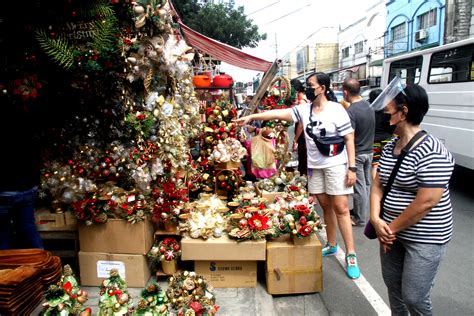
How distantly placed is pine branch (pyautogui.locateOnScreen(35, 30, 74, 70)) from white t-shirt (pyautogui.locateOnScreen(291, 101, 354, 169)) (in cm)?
219

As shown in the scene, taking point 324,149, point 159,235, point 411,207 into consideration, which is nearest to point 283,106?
point 324,149

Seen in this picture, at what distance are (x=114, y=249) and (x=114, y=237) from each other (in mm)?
109

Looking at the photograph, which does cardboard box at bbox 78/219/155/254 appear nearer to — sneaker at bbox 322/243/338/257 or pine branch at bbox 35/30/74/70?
pine branch at bbox 35/30/74/70

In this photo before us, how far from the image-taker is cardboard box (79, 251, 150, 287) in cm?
328

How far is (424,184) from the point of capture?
1976mm

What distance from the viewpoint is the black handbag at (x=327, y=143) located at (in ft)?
11.1

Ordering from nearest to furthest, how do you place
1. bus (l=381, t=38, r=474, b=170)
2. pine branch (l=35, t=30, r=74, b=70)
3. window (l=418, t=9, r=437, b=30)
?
1. pine branch (l=35, t=30, r=74, b=70)
2. bus (l=381, t=38, r=474, b=170)
3. window (l=418, t=9, r=437, b=30)

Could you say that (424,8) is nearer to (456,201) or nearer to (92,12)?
(456,201)

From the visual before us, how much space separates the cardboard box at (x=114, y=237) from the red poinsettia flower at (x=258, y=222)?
929 mm

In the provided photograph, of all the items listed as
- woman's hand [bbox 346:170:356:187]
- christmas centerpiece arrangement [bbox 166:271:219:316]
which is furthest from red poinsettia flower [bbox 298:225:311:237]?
christmas centerpiece arrangement [bbox 166:271:219:316]

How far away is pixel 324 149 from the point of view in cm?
341

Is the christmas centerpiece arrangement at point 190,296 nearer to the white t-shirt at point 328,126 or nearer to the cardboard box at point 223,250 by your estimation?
the cardboard box at point 223,250

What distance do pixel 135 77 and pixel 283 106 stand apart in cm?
354

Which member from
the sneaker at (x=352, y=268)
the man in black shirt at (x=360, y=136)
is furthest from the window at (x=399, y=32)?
the sneaker at (x=352, y=268)
